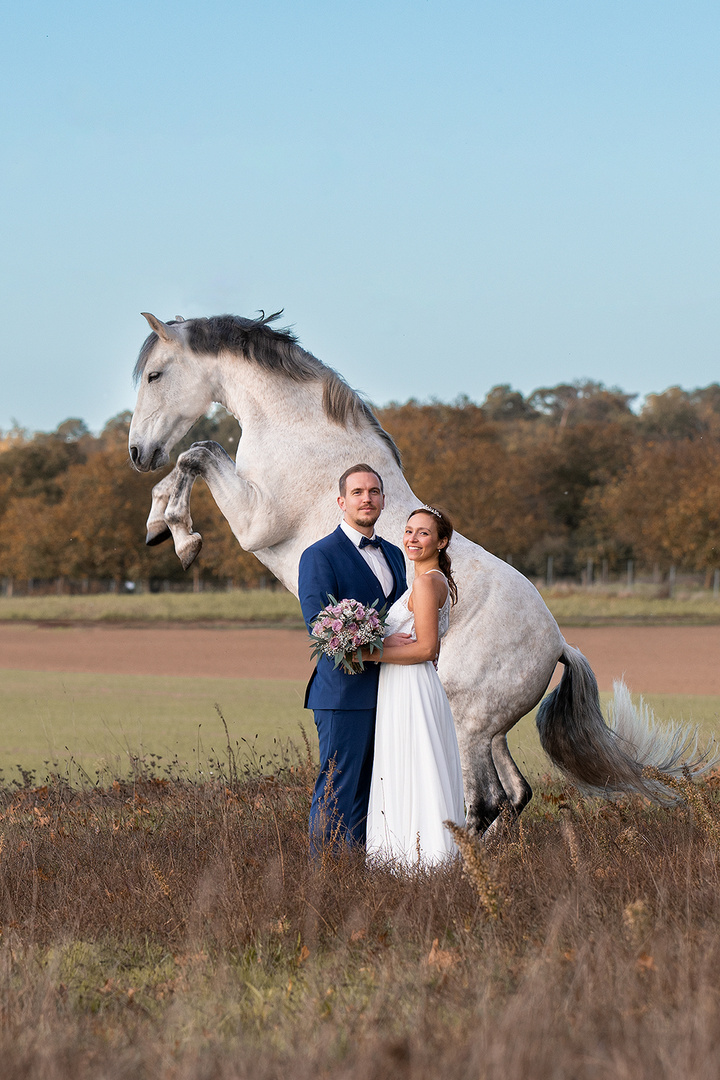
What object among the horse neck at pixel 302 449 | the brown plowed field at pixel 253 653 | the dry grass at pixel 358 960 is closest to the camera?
the dry grass at pixel 358 960

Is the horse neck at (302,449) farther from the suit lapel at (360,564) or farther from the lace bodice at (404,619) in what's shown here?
the lace bodice at (404,619)

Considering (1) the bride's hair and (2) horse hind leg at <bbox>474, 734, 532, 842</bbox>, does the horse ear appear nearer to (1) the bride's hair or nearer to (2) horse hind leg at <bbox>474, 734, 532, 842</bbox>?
(1) the bride's hair

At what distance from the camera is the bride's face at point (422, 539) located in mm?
4555

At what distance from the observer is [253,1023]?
3037 mm

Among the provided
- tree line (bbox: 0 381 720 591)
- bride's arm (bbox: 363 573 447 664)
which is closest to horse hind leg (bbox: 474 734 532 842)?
bride's arm (bbox: 363 573 447 664)

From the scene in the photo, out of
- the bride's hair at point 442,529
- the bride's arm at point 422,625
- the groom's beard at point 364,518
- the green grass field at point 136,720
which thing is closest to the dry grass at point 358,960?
the bride's arm at point 422,625

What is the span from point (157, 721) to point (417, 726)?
964 cm

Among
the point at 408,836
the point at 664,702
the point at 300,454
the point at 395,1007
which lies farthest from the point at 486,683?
the point at 664,702

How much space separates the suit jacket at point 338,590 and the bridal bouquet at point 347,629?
23cm

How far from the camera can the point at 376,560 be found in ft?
16.1

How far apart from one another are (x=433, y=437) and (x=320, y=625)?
41957 mm

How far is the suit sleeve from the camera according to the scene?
469cm

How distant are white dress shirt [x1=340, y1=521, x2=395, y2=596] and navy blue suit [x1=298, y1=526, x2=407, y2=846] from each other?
0.03m

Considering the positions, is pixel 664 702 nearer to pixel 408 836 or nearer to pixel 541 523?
pixel 408 836
